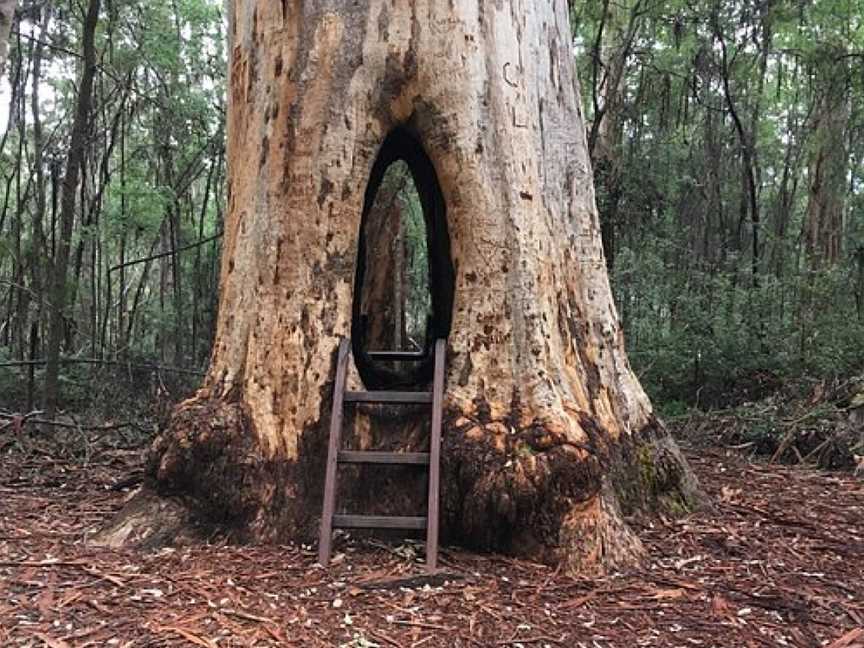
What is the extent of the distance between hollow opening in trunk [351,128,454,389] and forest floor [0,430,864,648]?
1626mm

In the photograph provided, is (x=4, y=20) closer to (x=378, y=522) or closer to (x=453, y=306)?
(x=453, y=306)

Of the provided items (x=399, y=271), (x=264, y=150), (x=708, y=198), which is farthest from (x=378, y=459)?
(x=708, y=198)

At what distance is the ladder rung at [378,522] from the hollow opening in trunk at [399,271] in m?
1.34

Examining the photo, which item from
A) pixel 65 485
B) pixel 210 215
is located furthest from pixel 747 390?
pixel 210 215

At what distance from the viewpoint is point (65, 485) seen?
6.03 meters

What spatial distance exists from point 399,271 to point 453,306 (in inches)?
209

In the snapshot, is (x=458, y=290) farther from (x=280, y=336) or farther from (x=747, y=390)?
(x=747, y=390)

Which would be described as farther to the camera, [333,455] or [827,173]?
[827,173]

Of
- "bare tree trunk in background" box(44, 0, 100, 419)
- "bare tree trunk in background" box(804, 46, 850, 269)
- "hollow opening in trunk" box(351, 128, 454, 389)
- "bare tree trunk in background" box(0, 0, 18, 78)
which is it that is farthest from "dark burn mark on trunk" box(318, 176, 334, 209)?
"bare tree trunk in background" box(804, 46, 850, 269)

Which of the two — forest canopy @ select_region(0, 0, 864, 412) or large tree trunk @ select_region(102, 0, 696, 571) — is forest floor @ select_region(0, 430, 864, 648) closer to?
large tree trunk @ select_region(102, 0, 696, 571)

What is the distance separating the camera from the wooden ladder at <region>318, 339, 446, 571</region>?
13.1 ft

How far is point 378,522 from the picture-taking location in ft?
13.3

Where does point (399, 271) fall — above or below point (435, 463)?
above

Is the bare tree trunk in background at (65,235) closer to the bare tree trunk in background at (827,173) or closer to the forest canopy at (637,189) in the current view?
the forest canopy at (637,189)
